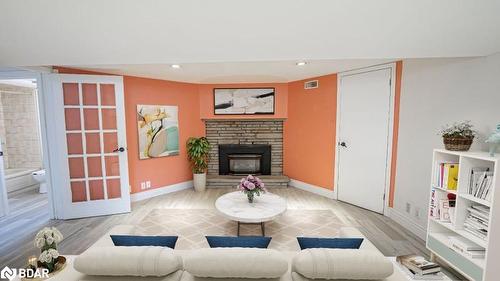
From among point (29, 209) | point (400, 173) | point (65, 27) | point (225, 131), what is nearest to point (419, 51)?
point (400, 173)

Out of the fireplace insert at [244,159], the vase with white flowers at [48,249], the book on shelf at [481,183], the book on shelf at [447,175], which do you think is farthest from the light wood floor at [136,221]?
the vase with white flowers at [48,249]

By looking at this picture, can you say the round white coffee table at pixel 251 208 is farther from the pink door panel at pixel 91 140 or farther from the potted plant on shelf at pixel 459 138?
the pink door panel at pixel 91 140

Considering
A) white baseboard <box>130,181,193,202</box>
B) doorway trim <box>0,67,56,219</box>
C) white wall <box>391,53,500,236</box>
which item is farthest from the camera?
white baseboard <box>130,181,193,202</box>

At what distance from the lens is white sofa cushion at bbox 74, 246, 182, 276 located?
1220 mm

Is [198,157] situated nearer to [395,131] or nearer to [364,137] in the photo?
[364,137]

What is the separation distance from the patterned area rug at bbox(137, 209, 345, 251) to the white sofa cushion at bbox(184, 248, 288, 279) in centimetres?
153

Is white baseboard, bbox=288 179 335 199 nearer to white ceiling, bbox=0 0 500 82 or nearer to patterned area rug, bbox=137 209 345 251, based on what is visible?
patterned area rug, bbox=137 209 345 251

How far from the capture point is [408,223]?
3.11 m

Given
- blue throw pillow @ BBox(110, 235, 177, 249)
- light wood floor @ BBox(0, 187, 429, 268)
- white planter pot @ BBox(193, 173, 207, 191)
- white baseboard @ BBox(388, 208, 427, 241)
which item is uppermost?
blue throw pillow @ BBox(110, 235, 177, 249)

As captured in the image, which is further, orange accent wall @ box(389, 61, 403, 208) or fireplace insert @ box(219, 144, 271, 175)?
fireplace insert @ box(219, 144, 271, 175)

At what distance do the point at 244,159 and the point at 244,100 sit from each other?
1.34 m

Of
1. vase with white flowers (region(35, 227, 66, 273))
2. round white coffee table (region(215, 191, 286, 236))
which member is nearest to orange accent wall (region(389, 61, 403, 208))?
round white coffee table (region(215, 191, 286, 236))

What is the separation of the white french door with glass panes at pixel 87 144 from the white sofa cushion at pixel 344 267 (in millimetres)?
3361

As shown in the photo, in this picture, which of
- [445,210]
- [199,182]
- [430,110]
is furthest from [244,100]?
[445,210]
